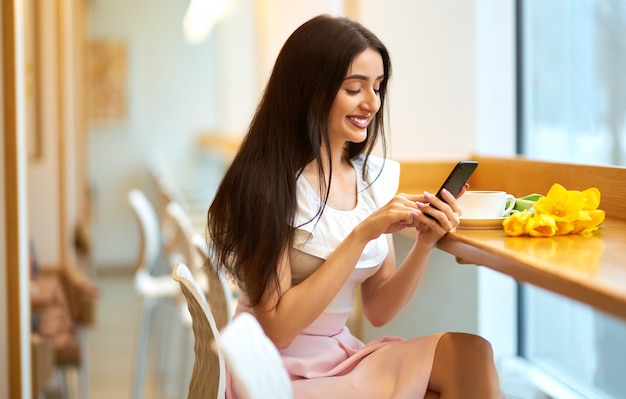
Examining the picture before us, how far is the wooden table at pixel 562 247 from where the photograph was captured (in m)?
1.04

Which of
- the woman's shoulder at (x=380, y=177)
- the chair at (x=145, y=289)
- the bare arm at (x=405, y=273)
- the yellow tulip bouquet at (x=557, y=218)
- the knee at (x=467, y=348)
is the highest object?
the woman's shoulder at (x=380, y=177)

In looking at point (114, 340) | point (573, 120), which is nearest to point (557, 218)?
point (573, 120)

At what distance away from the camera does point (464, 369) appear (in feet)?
4.99

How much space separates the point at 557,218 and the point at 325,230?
1.53 feet

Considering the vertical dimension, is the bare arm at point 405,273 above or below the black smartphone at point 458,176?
below

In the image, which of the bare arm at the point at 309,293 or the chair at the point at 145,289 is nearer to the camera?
the bare arm at the point at 309,293

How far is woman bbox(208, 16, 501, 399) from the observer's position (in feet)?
5.15

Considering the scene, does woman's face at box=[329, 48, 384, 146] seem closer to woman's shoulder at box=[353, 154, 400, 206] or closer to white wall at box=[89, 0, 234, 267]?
woman's shoulder at box=[353, 154, 400, 206]

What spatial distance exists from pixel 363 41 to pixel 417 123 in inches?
45.2

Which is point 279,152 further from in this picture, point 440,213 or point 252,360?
point 252,360

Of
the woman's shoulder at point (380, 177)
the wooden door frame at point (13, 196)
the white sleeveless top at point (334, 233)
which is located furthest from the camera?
the wooden door frame at point (13, 196)

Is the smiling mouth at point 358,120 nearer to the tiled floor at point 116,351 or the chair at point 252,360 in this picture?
the chair at point 252,360

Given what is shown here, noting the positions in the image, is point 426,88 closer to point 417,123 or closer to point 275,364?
point 417,123

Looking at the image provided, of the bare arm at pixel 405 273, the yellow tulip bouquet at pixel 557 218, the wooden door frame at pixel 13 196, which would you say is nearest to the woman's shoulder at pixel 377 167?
the bare arm at pixel 405 273
